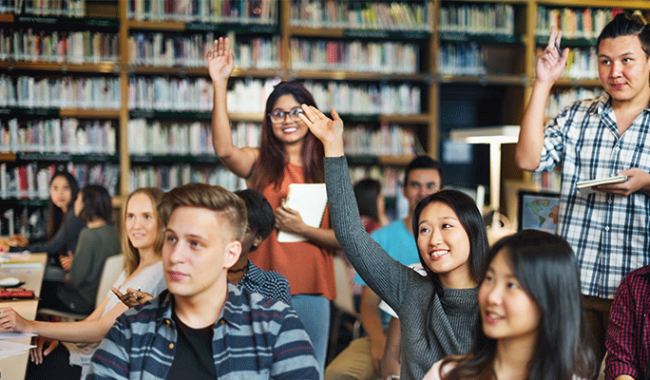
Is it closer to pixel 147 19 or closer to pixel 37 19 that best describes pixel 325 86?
pixel 147 19

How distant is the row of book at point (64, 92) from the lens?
15.3ft

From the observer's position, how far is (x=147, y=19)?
4.75 meters

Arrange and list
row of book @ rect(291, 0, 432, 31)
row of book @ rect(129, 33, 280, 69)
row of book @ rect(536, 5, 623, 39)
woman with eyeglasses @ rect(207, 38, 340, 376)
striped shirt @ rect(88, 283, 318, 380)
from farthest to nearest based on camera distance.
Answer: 1. row of book @ rect(536, 5, 623, 39)
2. row of book @ rect(291, 0, 432, 31)
3. row of book @ rect(129, 33, 280, 69)
4. woman with eyeglasses @ rect(207, 38, 340, 376)
5. striped shirt @ rect(88, 283, 318, 380)

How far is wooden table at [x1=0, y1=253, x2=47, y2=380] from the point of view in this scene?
4.96ft

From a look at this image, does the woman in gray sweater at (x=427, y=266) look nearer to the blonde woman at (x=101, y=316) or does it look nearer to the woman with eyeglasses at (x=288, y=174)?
the woman with eyeglasses at (x=288, y=174)

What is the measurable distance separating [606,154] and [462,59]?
3.40 m

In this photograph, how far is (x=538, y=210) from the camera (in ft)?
8.81

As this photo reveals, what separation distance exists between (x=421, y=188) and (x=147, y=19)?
10.0 ft

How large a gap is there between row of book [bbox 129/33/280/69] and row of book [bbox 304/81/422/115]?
426 millimetres

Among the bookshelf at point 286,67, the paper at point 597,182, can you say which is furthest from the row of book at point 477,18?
the paper at point 597,182

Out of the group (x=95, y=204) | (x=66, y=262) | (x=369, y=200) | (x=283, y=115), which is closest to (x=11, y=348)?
(x=283, y=115)

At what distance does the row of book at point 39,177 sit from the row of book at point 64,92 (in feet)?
1.57

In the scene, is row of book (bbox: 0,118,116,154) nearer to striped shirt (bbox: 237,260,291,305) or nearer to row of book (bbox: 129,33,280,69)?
row of book (bbox: 129,33,280,69)

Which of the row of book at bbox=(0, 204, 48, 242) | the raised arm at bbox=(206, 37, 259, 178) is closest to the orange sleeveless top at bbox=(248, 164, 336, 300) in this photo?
the raised arm at bbox=(206, 37, 259, 178)
